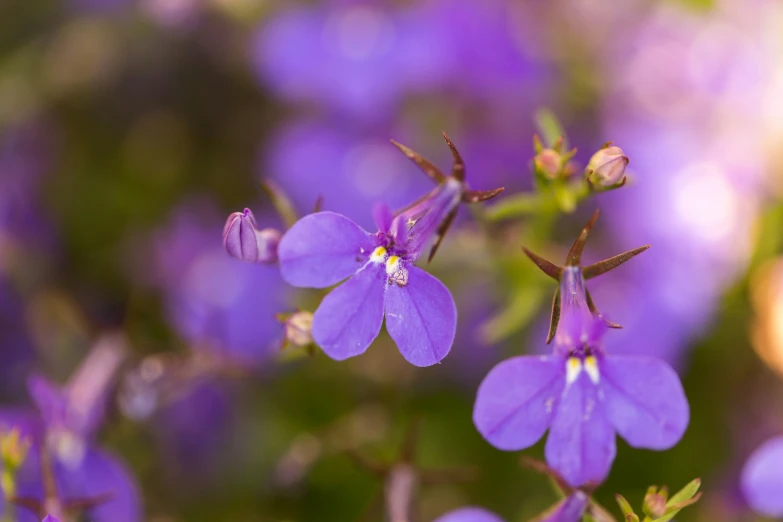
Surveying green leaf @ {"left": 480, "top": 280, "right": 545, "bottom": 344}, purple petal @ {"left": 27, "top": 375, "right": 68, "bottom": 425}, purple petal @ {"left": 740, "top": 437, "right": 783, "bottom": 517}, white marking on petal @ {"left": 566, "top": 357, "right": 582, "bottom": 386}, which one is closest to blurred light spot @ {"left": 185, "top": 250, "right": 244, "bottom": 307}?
purple petal @ {"left": 27, "top": 375, "right": 68, "bottom": 425}

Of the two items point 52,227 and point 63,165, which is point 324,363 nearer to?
point 52,227

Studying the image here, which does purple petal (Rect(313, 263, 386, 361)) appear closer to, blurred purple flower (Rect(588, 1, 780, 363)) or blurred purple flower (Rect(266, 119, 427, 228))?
blurred purple flower (Rect(588, 1, 780, 363))

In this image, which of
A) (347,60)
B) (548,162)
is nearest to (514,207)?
(548,162)

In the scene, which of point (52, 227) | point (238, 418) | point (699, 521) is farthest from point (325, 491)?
point (52, 227)

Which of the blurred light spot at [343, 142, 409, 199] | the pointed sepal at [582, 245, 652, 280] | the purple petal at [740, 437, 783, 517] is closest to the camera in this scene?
the pointed sepal at [582, 245, 652, 280]

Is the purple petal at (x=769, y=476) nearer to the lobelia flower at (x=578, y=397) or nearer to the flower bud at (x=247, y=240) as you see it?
the lobelia flower at (x=578, y=397)

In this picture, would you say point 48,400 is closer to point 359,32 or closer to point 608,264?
point 608,264
